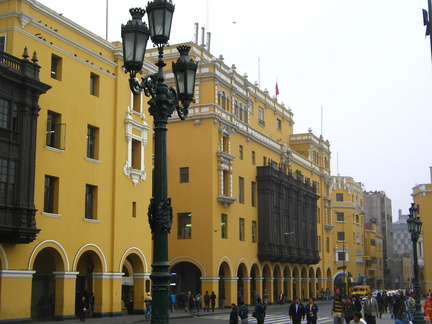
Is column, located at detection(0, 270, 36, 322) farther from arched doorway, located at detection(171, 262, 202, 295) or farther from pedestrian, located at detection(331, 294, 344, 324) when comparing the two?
arched doorway, located at detection(171, 262, 202, 295)

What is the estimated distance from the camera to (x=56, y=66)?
3356 centimetres

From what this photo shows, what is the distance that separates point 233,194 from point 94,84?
19039 mm

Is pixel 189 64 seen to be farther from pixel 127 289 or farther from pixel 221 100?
pixel 221 100

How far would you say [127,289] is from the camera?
4294 cm

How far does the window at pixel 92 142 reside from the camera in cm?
3572

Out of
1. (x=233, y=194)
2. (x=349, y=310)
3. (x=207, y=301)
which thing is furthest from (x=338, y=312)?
(x=233, y=194)

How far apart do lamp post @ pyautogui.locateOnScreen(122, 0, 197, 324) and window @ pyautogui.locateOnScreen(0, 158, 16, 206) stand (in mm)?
18022

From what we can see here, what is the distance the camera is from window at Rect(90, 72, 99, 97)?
120 feet

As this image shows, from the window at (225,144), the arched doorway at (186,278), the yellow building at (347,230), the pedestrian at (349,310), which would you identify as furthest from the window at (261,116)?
the pedestrian at (349,310)

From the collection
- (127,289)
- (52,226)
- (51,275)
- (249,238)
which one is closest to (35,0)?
(52,226)

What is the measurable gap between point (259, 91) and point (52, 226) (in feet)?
114

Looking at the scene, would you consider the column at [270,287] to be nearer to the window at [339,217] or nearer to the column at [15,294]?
the column at [15,294]

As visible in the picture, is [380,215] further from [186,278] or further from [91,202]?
[91,202]

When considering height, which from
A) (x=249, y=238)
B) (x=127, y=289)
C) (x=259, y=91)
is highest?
(x=259, y=91)
